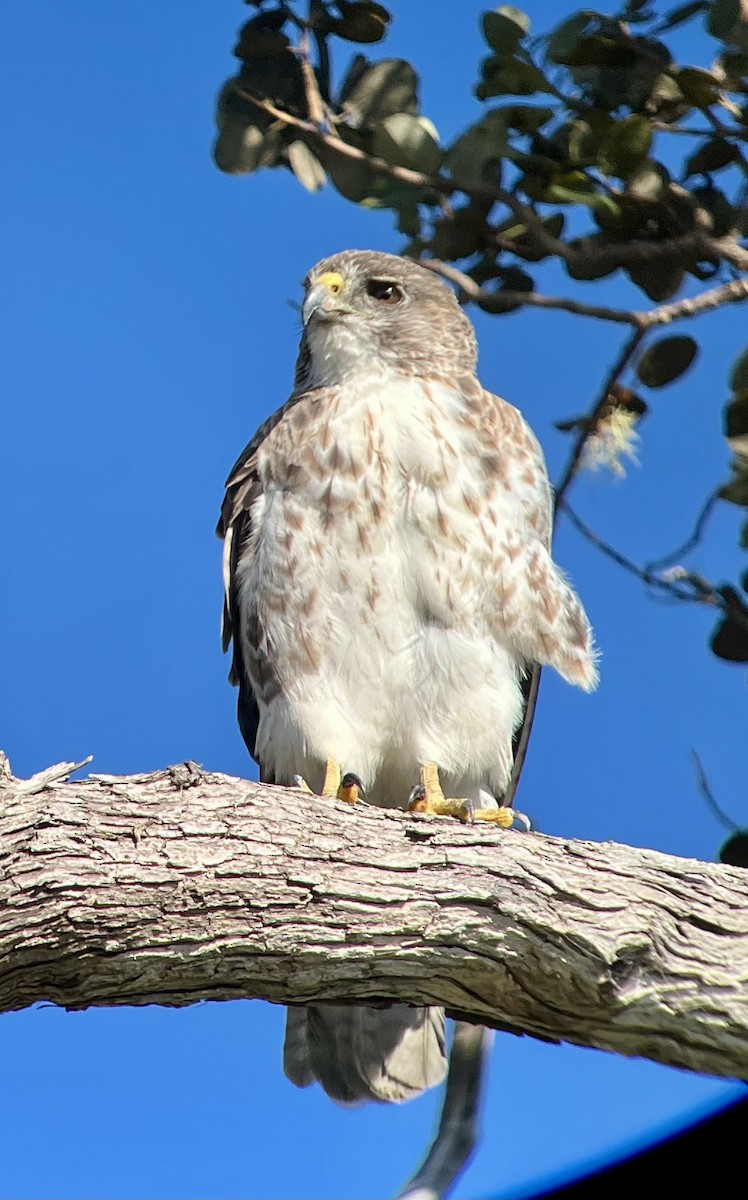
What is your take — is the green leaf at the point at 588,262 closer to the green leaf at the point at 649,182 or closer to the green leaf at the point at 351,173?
the green leaf at the point at 649,182

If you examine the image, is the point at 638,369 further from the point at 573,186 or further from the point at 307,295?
the point at 307,295

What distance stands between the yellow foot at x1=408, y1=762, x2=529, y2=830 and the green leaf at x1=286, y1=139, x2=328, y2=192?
1569 mm

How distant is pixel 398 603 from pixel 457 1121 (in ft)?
4.29

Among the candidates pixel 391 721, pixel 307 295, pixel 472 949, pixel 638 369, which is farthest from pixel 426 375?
pixel 472 949

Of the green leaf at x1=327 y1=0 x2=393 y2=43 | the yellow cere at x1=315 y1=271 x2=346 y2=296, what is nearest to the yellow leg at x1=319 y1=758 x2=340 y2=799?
the yellow cere at x1=315 y1=271 x2=346 y2=296

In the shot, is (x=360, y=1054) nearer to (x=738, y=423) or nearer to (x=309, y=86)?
(x=738, y=423)

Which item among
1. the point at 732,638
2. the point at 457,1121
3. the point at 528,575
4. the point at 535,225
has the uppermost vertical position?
the point at 535,225

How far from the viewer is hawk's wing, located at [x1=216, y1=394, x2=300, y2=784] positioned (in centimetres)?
405

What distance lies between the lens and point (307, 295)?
4207 mm

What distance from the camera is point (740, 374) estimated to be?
3.38 meters

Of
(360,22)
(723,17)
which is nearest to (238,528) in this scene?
(360,22)

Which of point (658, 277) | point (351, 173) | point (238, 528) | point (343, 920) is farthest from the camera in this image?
point (238, 528)

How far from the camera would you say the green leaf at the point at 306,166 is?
3.71 m

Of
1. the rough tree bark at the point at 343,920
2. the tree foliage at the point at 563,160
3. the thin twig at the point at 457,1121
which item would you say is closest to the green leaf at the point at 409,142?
the tree foliage at the point at 563,160
